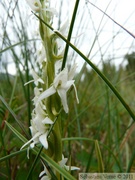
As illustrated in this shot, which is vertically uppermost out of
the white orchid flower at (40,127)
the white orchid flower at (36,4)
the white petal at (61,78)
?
the white orchid flower at (36,4)

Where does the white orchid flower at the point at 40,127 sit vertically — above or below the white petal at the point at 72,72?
below

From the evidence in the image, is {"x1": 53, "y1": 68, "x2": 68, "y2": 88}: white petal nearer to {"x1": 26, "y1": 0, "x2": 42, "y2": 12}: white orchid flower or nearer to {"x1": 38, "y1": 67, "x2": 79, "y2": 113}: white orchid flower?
{"x1": 38, "y1": 67, "x2": 79, "y2": 113}: white orchid flower

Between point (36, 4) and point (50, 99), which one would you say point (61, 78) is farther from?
point (36, 4)

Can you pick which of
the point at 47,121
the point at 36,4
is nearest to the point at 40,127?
the point at 47,121

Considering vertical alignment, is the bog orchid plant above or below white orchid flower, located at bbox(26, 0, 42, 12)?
below

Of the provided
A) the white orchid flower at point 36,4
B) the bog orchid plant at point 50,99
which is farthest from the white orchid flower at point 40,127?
the white orchid flower at point 36,4

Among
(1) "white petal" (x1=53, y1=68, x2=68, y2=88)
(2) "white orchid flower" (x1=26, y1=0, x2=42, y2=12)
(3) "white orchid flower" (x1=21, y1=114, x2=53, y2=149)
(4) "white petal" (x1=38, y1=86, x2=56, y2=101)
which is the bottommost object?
(3) "white orchid flower" (x1=21, y1=114, x2=53, y2=149)

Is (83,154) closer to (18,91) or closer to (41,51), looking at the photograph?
(41,51)

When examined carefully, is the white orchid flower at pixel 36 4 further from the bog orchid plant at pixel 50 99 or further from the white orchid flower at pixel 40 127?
the white orchid flower at pixel 40 127

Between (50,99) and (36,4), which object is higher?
(36,4)

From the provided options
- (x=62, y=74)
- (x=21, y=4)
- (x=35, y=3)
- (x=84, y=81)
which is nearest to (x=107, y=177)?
(x=62, y=74)

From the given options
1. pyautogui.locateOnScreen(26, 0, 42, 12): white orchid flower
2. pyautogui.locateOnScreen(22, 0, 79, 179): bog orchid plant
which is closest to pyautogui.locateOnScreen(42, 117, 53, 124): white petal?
pyautogui.locateOnScreen(22, 0, 79, 179): bog orchid plant
